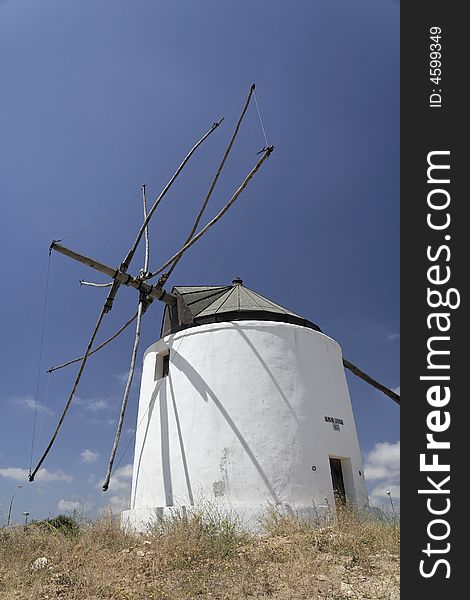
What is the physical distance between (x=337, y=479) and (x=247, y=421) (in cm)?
282

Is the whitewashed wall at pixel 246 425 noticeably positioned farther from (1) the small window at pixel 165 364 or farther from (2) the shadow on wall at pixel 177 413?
(1) the small window at pixel 165 364

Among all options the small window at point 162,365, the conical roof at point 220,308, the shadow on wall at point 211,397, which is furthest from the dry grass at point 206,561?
the conical roof at point 220,308

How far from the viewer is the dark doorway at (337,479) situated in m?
10.9

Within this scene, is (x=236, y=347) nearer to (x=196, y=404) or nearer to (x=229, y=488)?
(x=196, y=404)

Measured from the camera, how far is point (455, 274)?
5.26 meters

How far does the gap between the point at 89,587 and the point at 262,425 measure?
17.2 ft

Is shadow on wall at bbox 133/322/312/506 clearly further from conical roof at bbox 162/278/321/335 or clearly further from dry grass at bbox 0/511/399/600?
dry grass at bbox 0/511/399/600

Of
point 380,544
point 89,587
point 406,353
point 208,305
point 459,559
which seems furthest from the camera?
point 208,305

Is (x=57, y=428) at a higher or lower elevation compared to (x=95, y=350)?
lower

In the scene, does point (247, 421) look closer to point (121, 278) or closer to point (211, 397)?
point (211, 397)

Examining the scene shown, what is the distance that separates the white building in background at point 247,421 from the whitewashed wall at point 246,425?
23 mm

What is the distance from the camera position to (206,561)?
22.7 feet

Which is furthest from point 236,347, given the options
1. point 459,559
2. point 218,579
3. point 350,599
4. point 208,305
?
point 459,559

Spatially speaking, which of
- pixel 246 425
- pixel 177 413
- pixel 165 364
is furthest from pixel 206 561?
pixel 165 364
